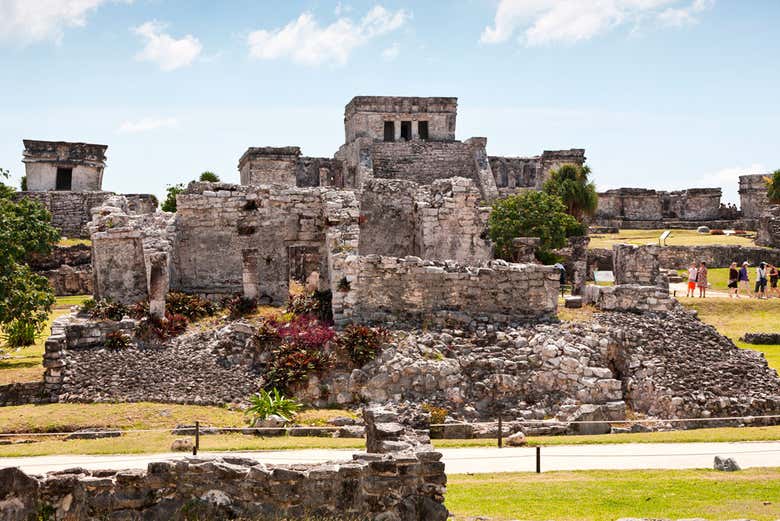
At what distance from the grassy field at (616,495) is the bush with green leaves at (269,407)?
5350 millimetres

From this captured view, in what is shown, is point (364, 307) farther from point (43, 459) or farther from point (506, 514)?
point (506, 514)

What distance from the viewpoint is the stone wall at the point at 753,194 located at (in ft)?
→ 190

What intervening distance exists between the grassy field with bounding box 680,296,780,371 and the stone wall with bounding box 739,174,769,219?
1192 inches

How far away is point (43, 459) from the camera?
46.7 feet

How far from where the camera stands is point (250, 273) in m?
22.5

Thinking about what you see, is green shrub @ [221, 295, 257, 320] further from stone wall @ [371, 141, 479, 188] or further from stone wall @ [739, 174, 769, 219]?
stone wall @ [739, 174, 769, 219]

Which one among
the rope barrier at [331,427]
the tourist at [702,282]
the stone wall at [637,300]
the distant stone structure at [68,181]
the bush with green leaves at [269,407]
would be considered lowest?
the rope barrier at [331,427]

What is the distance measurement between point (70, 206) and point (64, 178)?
296cm

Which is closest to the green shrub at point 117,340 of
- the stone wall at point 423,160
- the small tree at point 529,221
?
the small tree at point 529,221

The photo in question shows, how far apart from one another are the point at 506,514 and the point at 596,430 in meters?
6.54

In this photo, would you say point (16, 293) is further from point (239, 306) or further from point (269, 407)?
point (269, 407)

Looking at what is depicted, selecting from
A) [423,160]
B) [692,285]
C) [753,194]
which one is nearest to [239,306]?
[692,285]

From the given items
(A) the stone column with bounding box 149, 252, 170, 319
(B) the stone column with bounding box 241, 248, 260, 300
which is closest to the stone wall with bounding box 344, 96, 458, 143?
(B) the stone column with bounding box 241, 248, 260, 300

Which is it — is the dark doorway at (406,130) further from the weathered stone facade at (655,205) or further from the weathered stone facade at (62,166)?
the weathered stone facade at (655,205)
